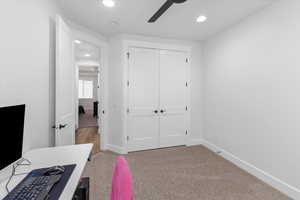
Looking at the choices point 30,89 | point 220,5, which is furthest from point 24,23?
point 220,5

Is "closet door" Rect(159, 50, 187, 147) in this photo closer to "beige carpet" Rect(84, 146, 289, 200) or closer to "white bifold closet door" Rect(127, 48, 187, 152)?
"white bifold closet door" Rect(127, 48, 187, 152)

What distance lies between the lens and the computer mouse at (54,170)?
102 centimetres

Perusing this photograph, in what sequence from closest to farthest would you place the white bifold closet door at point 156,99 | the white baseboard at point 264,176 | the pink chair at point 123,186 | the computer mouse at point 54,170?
the pink chair at point 123,186, the computer mouse at point 54,170, the white baseboard at point 264,176, the white bifold closet door at point 156,99

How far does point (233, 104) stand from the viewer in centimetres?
267

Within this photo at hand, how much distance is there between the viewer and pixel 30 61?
4.81 feet

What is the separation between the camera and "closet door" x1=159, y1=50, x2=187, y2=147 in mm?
3303

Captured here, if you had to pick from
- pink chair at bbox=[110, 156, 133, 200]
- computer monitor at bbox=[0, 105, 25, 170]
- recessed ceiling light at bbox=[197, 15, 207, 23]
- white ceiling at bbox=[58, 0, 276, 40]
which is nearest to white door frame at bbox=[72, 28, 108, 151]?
white ceiling at bbox=[58, 0, 276, 40]

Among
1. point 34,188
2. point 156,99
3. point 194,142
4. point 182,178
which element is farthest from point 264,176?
point 34,188

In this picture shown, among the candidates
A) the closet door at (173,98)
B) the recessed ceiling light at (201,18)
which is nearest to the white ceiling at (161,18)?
the recessed ceiling light at (201,18)

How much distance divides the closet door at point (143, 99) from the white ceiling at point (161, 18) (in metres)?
0.55

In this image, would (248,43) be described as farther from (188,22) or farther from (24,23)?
(24,23)

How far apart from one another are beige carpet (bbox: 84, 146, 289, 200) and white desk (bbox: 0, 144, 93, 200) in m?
0.81

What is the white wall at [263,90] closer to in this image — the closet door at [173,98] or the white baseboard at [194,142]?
the white baseboard at [194,142]

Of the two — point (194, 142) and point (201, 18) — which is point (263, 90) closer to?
point (201, 18)
